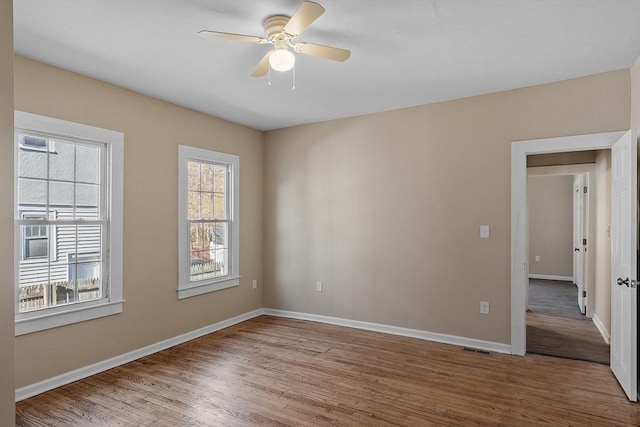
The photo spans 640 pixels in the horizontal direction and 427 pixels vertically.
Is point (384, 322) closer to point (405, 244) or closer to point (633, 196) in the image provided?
point (405, 244)

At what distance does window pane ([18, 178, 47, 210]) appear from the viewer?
2.90 m

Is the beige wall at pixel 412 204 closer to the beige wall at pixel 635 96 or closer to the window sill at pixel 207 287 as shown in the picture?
the beige wall at pixel 635 96

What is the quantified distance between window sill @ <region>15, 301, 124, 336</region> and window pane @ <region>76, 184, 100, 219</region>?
806 millimetres

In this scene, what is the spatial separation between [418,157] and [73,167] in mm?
3388

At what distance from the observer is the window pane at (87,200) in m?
3.29

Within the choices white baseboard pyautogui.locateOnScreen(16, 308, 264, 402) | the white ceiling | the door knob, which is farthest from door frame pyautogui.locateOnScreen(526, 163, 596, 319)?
white baseboard pyautogui.locateOnScreen(16, 308, 264, 402)

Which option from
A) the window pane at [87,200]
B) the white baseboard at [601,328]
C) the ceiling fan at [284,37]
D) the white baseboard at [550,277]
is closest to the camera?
the ceiling fan at [284,37]

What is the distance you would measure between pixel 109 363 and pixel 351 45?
342 centimetres

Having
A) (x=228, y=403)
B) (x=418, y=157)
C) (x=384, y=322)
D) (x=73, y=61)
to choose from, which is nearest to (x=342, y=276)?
(x=384, y=322)

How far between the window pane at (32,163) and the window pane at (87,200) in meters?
0.31

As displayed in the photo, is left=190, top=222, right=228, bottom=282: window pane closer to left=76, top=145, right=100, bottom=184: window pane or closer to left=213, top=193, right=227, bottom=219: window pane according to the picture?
left=213, top=193, right=227, bottom=219: window pane

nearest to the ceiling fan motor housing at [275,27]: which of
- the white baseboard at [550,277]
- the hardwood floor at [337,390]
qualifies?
the hardwood floor at [337,390]

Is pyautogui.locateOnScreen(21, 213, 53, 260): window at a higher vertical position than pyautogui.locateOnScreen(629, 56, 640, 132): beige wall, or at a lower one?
lower

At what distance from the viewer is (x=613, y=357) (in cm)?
317
